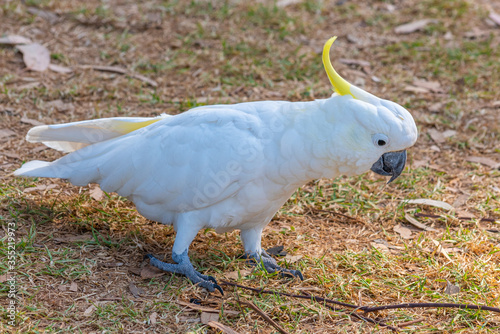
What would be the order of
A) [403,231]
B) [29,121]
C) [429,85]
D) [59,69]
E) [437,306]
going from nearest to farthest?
[437,306] → [403,231] → [29,121] → [59,69] → [429,85]

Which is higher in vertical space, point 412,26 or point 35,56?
point 35,56

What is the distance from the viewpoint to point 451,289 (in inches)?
117

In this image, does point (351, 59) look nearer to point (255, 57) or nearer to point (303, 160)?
point (255, 57)

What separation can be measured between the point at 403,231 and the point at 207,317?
1.60 m

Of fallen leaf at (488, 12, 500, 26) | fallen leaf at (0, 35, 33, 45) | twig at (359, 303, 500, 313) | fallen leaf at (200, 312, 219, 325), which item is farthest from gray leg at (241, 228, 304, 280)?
fallen leaf at (488, 12, 500, 26)

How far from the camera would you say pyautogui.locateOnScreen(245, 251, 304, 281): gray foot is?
3.04 metres

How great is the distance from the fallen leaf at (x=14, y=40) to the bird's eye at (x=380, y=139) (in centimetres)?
398

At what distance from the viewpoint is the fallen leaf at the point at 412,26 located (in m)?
6.29

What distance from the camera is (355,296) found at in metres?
2.90

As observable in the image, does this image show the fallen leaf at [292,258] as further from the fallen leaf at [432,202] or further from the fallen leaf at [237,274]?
the fallen leaf at [432,202]

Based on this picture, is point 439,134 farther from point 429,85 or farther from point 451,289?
point 451,289

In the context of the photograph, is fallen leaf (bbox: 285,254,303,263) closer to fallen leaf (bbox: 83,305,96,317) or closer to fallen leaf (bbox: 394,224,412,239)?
fallen leaf (bbox: 394,224,412,239)

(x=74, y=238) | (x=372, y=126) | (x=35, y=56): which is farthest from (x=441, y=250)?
(x=35, y=56)

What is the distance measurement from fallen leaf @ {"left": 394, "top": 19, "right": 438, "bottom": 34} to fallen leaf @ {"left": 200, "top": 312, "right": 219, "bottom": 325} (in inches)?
184
